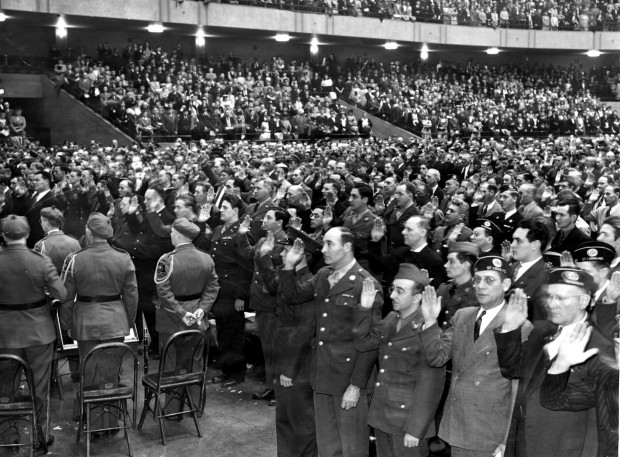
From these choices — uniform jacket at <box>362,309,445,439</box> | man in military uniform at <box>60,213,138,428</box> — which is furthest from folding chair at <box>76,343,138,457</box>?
uniform jacket at <box>362,309,445,439</box>

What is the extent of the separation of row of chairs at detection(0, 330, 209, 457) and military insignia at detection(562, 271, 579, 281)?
3.50 metres

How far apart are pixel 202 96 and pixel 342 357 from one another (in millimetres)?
23708

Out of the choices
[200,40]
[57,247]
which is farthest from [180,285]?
[200,40]

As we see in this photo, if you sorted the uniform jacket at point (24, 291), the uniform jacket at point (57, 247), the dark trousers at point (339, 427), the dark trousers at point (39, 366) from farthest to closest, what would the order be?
the uniform jacket at point (57, 247), the dark trousers at point (39, 366), the uniform jacket at point (24, 291), the dark trousers at point (339, 427)

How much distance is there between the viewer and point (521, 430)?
445cm

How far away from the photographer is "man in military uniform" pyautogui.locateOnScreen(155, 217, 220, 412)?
750 centimetres

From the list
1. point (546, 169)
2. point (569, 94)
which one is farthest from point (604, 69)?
point (546, 169)

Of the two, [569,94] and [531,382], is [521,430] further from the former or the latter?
[569,94]

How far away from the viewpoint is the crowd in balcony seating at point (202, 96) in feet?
84.6

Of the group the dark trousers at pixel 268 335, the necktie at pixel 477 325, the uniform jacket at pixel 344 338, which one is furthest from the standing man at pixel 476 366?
the dark trousers at pixel 268 335

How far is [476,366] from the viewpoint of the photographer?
491cm

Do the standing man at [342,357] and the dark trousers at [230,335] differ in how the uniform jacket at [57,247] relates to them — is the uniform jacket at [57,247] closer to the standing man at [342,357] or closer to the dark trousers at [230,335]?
the dark trousers at [230,335]

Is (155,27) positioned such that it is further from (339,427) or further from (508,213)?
(339,427)

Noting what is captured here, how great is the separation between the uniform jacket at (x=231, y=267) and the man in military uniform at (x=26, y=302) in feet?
6.65
